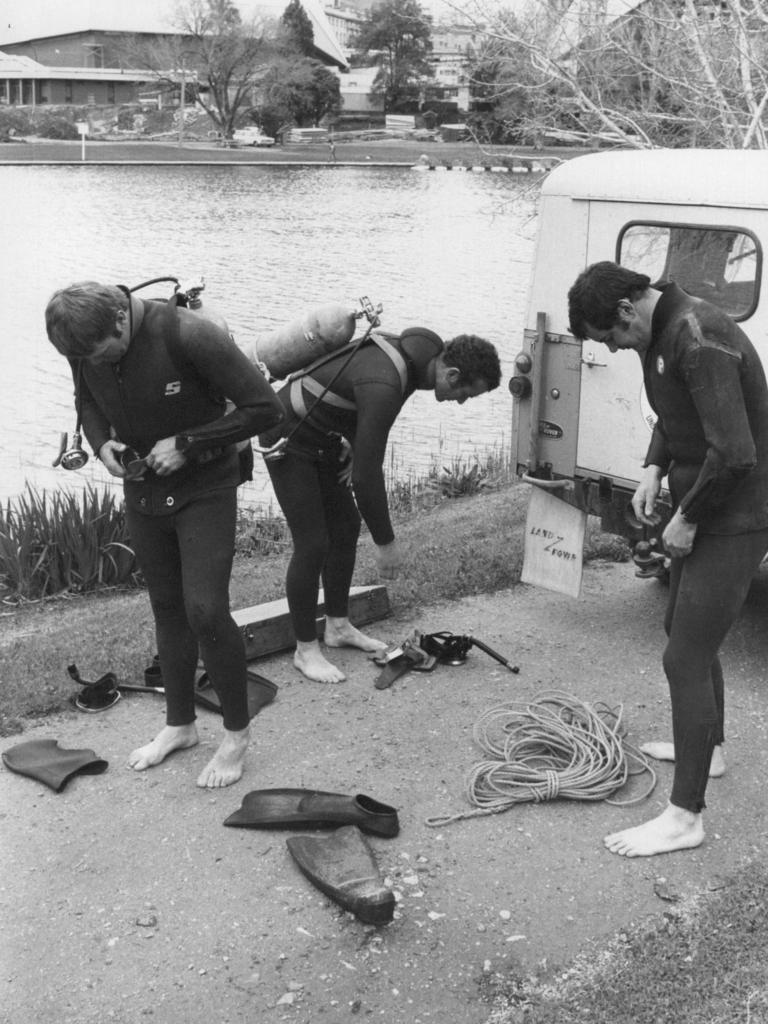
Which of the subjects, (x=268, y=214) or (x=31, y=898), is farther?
(x=268, y=214)

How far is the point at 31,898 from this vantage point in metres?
3.95

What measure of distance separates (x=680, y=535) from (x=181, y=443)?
1.66m

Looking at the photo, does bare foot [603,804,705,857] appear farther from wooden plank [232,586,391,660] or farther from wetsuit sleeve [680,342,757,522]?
wooden plank [232,586,391,660]

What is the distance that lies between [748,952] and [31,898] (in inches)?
86.4

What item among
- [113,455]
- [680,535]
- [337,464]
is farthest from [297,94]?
[680,535]

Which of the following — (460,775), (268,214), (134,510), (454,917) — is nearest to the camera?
(454,917)

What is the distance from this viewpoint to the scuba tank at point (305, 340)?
5.19 metres

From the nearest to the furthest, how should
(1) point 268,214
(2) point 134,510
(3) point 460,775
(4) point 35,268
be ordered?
(2) point 134,510 → (3) point 460,775 → (4) point 35,268 → (1) point 268,214

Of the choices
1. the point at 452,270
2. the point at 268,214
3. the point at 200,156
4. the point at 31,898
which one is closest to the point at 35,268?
the point at 452,270

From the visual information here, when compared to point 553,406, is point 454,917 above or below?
below

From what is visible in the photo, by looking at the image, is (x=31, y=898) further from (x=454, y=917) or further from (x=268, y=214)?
(x=268, y=214)

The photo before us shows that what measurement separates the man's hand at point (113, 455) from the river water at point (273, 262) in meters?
6.13

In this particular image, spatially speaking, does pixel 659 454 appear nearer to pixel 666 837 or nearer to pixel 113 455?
pixel 666 837

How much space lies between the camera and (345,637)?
19.5 ft
